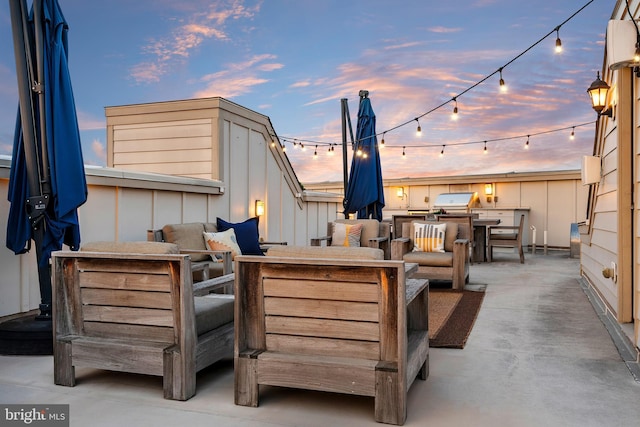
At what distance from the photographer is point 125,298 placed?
2.35 metres

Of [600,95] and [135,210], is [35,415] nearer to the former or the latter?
[135,210]

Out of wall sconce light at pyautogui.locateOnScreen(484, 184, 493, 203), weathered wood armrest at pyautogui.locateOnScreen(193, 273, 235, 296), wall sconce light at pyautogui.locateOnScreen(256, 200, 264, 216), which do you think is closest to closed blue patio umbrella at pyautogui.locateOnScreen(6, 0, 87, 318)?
weathered wood armrest at pyautogui.locateOnScreen(193, 273, 235, 296)

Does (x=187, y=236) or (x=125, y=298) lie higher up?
(x=187, y=236)

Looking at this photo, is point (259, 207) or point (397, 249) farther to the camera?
point (259, 207)

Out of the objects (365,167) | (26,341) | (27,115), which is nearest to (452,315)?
(365,167)

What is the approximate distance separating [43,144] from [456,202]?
990 centimetres

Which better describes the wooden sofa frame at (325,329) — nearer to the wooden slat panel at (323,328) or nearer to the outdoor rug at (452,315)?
the wooden slat panel at (323,328)

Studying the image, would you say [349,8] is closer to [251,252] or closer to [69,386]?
[251,252]

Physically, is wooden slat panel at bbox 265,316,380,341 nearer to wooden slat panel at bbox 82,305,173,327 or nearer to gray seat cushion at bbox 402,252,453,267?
wooden slat panel at bbox 82,305,173,327

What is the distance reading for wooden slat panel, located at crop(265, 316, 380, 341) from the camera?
202 centimetres

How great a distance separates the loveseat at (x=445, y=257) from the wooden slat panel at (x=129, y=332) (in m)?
3.59

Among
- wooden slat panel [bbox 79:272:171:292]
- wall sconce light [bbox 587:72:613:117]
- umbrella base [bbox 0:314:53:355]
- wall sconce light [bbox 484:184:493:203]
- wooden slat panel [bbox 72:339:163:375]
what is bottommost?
umbrella base [bbox 0:314:53:355]

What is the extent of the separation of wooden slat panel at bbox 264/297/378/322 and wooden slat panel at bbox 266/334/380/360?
12cm

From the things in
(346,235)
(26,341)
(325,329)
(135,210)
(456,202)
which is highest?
(456,202)
